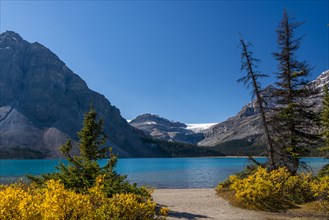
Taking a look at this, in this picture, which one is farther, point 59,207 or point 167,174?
point 167,174

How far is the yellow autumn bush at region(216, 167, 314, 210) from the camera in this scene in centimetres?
2078

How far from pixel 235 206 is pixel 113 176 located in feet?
29.9

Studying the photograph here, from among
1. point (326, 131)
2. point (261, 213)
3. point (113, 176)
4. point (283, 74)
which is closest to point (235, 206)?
point (261, 213)

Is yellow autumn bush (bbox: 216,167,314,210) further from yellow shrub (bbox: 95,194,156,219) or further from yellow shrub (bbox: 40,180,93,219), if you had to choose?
yellow shrub (bbox: 40,180,93,219)

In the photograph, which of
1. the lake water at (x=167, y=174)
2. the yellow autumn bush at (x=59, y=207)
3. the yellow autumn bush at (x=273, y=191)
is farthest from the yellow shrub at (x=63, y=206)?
the yellow autumn bush at (x=273, y=191)

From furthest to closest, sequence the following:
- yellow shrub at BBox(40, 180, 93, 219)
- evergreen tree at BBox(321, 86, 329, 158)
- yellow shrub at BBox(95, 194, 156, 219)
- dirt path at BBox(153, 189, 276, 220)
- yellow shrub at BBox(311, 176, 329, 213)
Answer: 1. evergreen tree at BBox(321, 86, 329, 158)
2. yellow shrub at BBox(311, 176, 329, 213)
3. dirt path at BBox(153, 189, 276, 220)
4. yellow shrub at BBox(95, 194, 156, 219)
5. yellow shrub at BBox(40, 180, 93, 219)

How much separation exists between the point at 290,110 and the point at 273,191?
9543 mm

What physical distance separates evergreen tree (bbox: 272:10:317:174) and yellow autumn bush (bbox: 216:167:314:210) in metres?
3.88

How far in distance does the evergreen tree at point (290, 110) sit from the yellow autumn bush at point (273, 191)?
3883mm

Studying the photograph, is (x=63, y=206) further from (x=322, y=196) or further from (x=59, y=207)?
(x=322, y=196)

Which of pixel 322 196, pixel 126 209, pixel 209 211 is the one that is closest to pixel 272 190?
pixel 322 196

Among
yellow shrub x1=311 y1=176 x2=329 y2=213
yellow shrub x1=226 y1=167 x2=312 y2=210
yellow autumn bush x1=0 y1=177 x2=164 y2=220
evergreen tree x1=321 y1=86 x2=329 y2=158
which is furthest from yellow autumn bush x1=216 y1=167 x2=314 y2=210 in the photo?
yellow autumn bush x1=0 y1=177 x2=164 y2=220

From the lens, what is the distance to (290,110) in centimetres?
2820

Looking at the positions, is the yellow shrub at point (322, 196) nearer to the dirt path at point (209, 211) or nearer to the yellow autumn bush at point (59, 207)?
the dirt path at point (209, 211)
